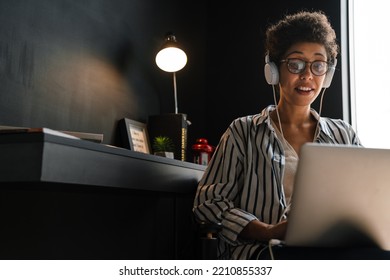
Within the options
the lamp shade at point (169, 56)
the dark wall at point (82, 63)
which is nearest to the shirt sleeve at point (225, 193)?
the dark wall at point (82, 63)

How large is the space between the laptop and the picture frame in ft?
4.68

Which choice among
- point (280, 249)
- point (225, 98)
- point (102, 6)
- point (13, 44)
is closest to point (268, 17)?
point (225, 98)

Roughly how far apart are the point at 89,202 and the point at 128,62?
0.83 metres

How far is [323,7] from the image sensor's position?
10.0 ft

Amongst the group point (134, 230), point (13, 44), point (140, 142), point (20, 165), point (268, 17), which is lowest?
point (134, 230)

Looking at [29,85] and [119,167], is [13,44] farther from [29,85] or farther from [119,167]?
[119,167]

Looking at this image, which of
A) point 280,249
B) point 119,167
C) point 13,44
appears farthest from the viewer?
point 13,44

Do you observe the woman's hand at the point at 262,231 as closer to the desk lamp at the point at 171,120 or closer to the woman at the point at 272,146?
the woman at the point at 272,146

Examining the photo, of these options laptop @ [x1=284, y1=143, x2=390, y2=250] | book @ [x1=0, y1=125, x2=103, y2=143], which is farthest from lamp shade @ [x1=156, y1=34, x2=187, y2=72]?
laptop @ [x1=284, y1=143, x2=390, y2=250]

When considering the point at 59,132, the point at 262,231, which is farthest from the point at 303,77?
the point at 59,132

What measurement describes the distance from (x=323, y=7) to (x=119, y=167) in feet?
6.73

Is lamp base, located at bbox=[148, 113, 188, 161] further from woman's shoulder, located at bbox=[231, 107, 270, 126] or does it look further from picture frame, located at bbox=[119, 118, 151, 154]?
woman's shoulder, located at bbox=[231, 107, 270, 126]

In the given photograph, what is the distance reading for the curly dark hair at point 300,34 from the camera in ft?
5.71

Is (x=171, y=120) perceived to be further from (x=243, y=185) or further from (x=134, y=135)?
(x=243, y=185)
